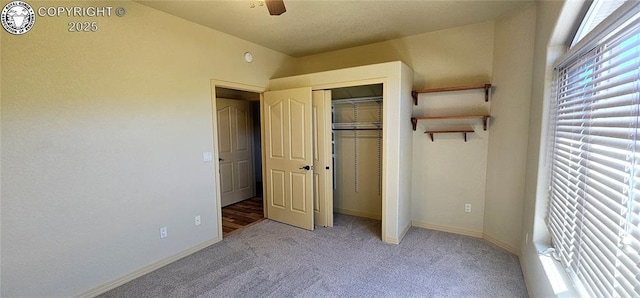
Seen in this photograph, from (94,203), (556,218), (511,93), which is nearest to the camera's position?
(556,218)

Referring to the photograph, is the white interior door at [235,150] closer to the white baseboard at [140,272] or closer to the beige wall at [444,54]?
the white baseboard at [140,272]

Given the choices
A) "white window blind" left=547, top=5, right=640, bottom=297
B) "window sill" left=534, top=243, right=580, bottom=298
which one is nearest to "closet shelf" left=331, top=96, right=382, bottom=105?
"white window blind" left=547, top=5, right=640, bottom=297

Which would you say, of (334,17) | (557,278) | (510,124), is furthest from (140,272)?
(510,124)

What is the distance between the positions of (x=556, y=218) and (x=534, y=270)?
1.57 ft

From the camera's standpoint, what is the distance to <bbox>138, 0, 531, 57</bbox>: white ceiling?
8.34 feet

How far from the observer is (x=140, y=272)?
8.43ft

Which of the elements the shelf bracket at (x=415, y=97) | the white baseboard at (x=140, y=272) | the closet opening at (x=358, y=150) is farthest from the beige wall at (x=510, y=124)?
the white baseboard at (x=140, y=272)

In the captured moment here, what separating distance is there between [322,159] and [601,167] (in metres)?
2.72

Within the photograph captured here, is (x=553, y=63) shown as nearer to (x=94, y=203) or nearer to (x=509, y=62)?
(x=509, y=62)

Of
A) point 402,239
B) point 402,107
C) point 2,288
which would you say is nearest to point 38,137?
point 2,288

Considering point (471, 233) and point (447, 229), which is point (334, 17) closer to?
point (447, 229)

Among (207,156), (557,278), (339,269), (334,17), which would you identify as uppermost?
(334,17)

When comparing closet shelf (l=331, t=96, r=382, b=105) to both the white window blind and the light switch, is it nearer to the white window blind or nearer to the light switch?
the light switch

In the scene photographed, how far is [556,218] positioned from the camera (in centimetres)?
186
